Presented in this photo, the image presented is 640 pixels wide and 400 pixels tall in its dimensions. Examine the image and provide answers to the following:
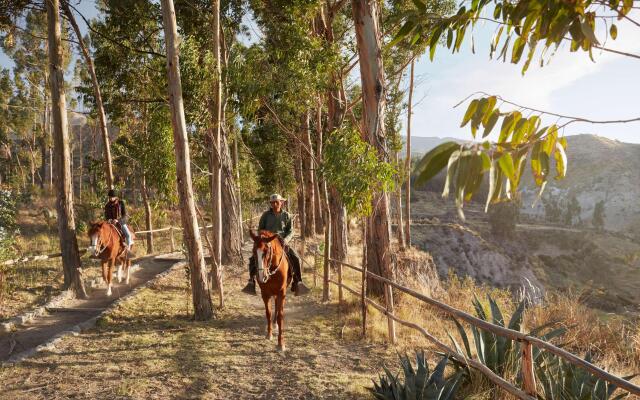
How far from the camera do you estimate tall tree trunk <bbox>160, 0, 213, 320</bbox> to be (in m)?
8.38

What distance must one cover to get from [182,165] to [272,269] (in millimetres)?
3025

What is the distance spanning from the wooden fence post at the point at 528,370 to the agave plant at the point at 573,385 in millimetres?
257

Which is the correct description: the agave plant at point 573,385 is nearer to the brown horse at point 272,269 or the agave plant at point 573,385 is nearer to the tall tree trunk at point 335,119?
the brown horse at point 272,269

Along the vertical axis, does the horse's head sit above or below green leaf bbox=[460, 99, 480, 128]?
below

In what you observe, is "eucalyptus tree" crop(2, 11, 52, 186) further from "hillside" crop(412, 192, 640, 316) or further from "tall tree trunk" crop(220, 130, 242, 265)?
"hillside" crop(412, 192, 640, 316)

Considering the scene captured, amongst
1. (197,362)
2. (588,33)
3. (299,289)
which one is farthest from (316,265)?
(588,33)

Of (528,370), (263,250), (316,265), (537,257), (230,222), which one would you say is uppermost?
(263,250)

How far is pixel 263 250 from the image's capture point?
6.70m

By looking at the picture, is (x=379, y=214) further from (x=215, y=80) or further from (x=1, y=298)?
(x=1, y=298)

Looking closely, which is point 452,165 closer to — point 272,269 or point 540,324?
point 272,269

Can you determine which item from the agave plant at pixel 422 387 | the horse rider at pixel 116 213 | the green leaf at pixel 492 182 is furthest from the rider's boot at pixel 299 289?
the green leaf at pixel 492 182

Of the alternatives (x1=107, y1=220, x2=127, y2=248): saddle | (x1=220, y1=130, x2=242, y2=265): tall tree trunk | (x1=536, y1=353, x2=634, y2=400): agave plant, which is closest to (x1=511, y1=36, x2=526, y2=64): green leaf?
(x1=536, y1=353, x2=634, y2=400): agave plant

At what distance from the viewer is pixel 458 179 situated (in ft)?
4.78

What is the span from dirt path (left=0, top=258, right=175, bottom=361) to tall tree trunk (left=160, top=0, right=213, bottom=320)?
8.53 feet
